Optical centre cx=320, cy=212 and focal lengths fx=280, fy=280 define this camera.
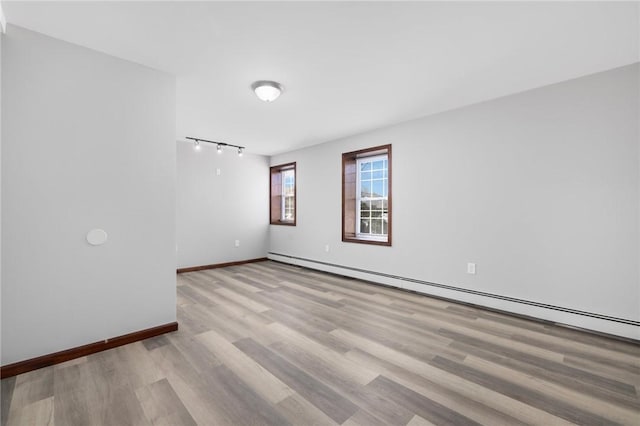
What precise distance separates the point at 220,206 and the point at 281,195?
1419 millimetres

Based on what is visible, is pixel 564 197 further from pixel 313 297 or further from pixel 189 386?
pixel 189 386

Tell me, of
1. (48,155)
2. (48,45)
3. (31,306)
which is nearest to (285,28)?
(48,45)

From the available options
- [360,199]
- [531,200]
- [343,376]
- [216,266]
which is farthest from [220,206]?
[531,200]

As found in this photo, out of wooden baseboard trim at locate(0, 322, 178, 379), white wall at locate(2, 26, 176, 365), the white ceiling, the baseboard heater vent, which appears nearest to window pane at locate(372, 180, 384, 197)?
the baseboard heater vent

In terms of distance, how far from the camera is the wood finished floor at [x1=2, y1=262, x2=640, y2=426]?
1.59 m

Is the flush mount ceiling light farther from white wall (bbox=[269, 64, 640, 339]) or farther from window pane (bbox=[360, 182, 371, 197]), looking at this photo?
window pane (bbox=[360, 182, 371, 197])

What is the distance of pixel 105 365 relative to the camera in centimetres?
209

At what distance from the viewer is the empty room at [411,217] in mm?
1806

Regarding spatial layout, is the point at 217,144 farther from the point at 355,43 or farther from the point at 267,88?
the point at 355,43

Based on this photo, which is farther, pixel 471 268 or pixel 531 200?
pixel 471 268

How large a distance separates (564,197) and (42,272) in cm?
463

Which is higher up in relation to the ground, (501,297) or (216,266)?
(501,297)

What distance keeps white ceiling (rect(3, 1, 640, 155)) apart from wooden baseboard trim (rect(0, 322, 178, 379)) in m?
2.41

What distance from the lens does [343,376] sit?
77.2 inches
